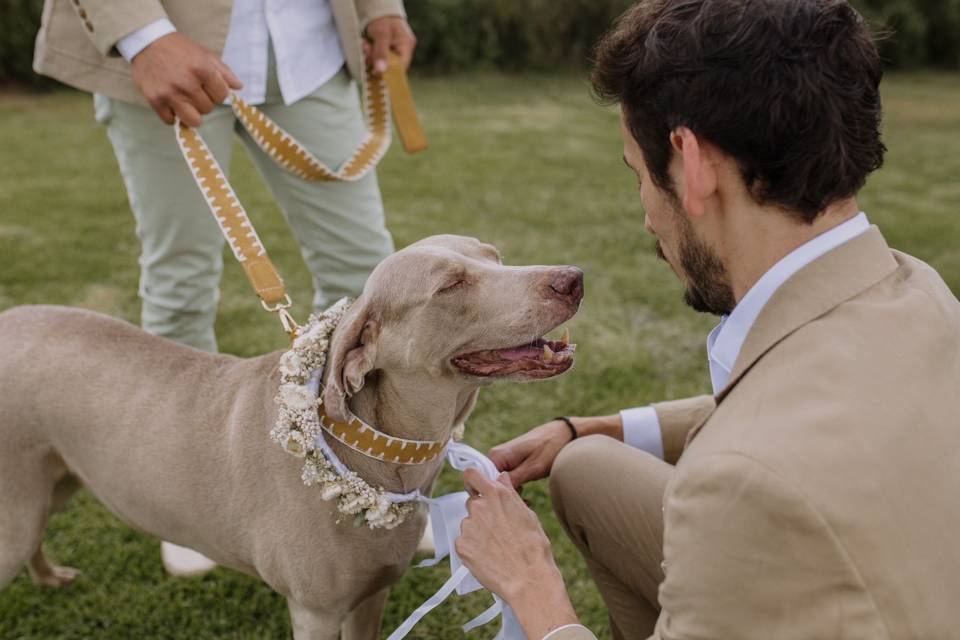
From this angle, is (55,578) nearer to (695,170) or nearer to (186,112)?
(186,112)

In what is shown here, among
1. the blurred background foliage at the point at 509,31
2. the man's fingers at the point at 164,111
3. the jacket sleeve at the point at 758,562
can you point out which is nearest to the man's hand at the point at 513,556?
the jacket sleeve at the point at 758,562

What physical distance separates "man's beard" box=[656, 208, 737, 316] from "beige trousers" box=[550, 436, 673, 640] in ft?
2.08

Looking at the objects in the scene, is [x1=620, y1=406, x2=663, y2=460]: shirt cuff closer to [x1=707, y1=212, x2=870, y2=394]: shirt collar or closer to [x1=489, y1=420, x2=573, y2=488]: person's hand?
[x1=489, y1=420, x2=573, y2=488]: person's hand

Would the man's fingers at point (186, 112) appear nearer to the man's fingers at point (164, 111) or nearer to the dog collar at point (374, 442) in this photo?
the man's fingers at point (164, 111)

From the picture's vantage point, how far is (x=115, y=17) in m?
2.85

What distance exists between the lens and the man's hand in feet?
6.84

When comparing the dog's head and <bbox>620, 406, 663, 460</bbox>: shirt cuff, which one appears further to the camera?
<bbox>620, 406, 663, 460</bbox>: shirt cuff

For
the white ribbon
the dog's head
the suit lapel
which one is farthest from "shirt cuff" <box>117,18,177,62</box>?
the suit lapel

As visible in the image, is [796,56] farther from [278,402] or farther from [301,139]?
[301,139]

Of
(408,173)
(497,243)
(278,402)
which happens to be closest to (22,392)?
(278,402)

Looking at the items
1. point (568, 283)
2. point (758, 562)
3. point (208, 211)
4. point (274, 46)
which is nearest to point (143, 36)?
point (274, 46)

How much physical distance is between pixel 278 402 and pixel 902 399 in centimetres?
149

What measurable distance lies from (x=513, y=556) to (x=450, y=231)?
210 inches

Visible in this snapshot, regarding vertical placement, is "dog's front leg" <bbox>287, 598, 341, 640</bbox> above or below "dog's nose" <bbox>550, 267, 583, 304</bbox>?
below
